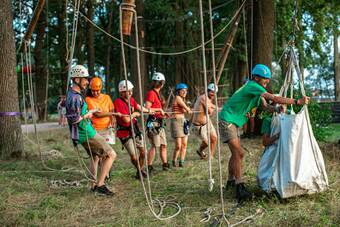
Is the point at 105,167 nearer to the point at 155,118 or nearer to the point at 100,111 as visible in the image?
the point at 100,111

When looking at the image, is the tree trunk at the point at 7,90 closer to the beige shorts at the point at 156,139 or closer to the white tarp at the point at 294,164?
the beige shorts at the point at 156,139

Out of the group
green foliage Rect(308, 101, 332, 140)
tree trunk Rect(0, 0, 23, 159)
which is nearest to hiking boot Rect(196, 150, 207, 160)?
green foliage Rect(308, 101, 332, 140)

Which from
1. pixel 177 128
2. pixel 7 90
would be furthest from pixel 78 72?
pixel 7 90

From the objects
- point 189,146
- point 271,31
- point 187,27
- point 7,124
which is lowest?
point 189,146

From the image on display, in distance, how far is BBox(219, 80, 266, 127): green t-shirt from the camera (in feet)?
15.4

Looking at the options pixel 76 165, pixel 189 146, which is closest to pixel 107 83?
pixel 189 146

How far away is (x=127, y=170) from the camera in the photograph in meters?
6.90

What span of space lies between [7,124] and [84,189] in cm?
335

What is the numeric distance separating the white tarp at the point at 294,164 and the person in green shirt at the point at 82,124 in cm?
208

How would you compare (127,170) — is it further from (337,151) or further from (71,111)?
(337,151)

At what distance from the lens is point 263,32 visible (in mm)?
10250

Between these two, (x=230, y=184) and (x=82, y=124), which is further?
(x=230, y=184)

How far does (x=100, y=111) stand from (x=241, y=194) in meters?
2.29

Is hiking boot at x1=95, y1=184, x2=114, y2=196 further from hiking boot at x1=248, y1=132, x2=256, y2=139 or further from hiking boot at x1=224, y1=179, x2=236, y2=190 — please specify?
hiking boot at x1=248, y1=132, x2=256, y2=139
